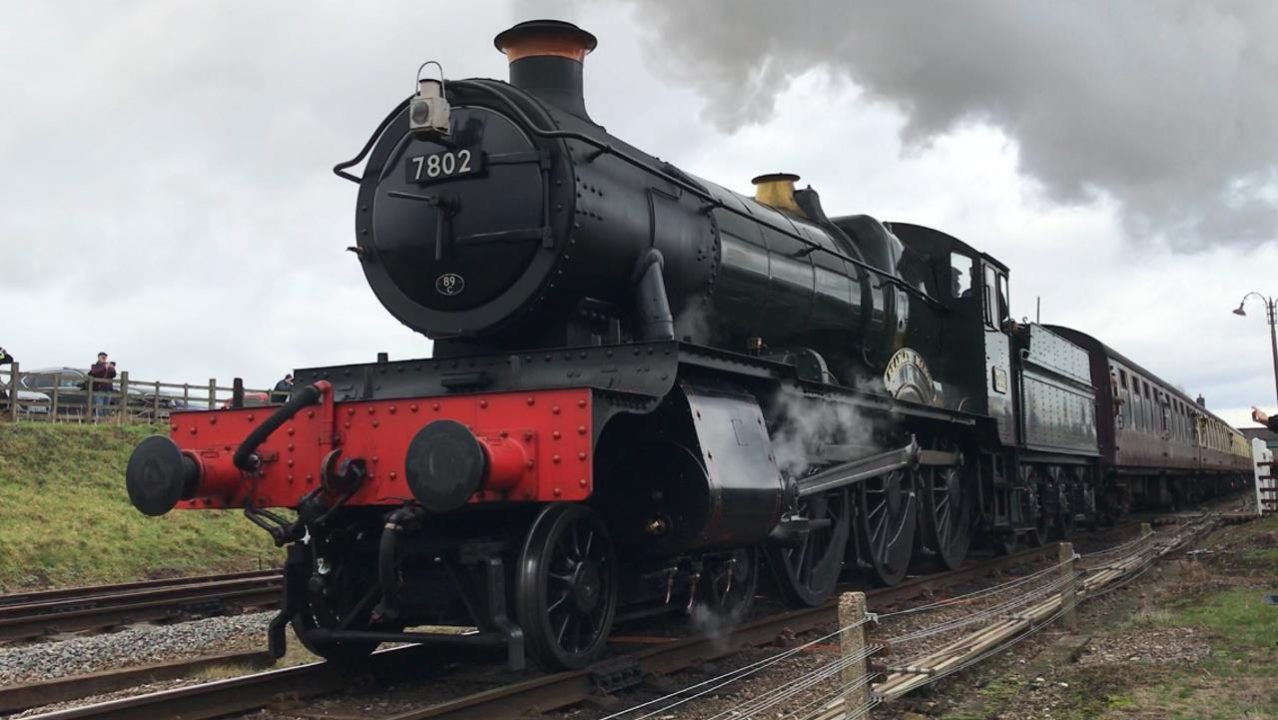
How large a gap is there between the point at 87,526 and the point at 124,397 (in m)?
6.19

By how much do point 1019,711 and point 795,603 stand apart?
2.76m

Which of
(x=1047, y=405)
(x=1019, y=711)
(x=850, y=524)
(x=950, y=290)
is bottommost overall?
(x=1019, y=711)

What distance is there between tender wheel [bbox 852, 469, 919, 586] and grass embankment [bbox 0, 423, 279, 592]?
28.2ft

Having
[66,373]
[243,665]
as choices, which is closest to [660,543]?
[243,665]

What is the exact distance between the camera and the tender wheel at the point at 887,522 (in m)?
8.82

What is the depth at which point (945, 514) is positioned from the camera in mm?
10656

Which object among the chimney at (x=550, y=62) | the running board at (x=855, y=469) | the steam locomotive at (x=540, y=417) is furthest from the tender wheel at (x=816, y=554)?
the chimney at (x=550, y=62)

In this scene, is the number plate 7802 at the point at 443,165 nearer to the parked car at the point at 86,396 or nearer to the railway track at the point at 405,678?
the railway track at the point at 405,678

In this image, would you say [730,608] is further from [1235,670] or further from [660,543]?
[1235,670]

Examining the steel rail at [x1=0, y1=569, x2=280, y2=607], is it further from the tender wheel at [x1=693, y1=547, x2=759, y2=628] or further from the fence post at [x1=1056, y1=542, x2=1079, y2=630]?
the fence post at [x1=1056, y1=542, x2=1079, y2=630]

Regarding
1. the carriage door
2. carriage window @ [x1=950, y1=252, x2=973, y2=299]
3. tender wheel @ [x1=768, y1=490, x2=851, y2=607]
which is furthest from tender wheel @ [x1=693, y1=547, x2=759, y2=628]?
carriage window @ [x1=950, y1=252, x2=973, y2=299]

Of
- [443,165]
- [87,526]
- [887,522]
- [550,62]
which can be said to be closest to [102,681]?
[443,165]

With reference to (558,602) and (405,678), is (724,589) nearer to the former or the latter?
(558,602)

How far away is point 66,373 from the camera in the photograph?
840 inches
